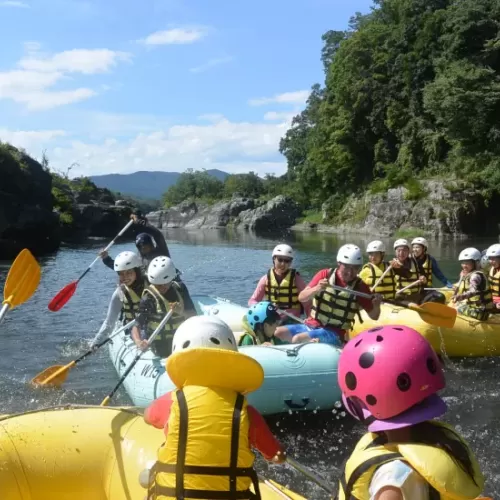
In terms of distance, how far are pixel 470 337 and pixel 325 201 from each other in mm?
37692

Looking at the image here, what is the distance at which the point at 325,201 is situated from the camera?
148ft

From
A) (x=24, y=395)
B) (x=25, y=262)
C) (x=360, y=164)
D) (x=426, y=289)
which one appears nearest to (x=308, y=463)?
(x=25, y=262)

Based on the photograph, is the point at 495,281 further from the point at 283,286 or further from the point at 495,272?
the point at 283,286

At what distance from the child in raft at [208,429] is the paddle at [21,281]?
2765 mm

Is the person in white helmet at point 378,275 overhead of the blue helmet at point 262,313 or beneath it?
beneath

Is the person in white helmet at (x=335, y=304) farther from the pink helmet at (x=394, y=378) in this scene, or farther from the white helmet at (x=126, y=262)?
the pink helmet at (x=394, y=378)

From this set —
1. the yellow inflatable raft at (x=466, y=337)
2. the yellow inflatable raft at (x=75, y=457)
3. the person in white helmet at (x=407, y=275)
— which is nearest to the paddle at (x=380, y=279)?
the person in white helmet at (x=407, y=275)

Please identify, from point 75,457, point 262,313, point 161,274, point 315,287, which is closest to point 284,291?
point 315,287

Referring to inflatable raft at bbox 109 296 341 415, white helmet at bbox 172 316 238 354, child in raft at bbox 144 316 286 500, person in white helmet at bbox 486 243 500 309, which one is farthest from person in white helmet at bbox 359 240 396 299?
child in raft at bbox 144 316 286 500

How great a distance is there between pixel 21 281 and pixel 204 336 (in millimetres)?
2803

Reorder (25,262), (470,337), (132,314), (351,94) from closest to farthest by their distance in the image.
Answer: (25,262), (132,314), (470,337), (351,94)

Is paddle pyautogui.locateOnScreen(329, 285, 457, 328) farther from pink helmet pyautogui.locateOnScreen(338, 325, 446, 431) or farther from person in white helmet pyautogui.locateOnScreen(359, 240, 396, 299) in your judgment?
pink helmet pyautogui.locateOnScreen(338, 325, 446, 431)

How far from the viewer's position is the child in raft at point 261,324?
18.0 ft

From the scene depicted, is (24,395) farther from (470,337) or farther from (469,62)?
(469,62)
